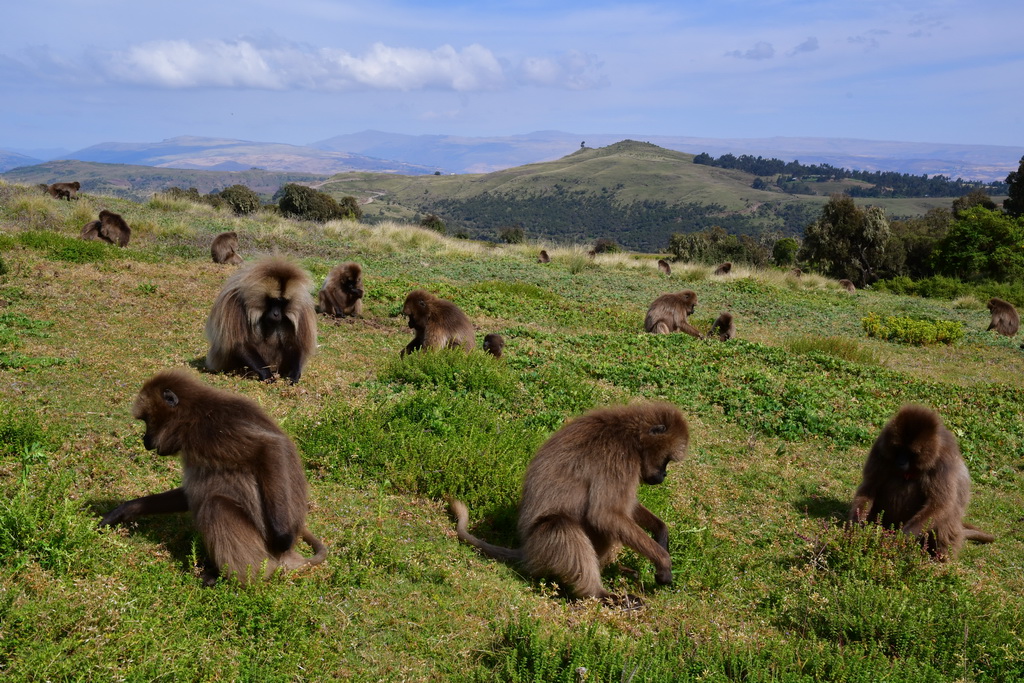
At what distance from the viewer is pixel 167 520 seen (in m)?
5.10

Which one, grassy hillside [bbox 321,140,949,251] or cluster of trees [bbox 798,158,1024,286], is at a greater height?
grassy hillside [bbox 321,140,949,251]

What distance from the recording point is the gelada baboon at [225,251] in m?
20.2

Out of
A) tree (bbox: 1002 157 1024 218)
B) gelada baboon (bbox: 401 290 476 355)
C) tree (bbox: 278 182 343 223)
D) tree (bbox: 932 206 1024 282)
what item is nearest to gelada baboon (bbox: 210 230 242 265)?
gelada baboon (bbox: 401 290 476 355)

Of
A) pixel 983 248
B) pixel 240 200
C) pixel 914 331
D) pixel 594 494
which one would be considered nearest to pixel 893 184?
pixel 983 248

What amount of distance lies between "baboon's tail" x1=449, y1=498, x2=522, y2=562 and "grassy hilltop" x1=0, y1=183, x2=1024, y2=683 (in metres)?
0.11

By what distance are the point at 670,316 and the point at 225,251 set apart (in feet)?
42.3

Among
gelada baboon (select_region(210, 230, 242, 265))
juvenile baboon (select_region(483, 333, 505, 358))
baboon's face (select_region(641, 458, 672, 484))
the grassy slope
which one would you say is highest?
the grassy slope

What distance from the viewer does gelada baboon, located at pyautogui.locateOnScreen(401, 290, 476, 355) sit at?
11.2 metres

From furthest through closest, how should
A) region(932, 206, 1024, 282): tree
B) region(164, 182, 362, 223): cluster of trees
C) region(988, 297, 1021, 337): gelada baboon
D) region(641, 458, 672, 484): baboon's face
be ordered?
region(164, 182, 362, 223): cluster of trees
region(932, 206, 1024, 282): tree
region(988, 297, 1021, 337): gelada baboon
region(641, 458, 672, 484): baboon's face

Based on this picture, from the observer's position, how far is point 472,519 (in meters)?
6.47

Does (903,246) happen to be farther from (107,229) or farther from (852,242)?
(107,229)

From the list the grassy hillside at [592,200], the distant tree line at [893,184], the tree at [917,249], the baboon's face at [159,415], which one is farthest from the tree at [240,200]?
the distant tree line at [893,184]

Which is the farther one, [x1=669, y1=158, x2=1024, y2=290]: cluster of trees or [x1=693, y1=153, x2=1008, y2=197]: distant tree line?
[x1=693, y1=153, x2=1008, y2=197]: distant tree line

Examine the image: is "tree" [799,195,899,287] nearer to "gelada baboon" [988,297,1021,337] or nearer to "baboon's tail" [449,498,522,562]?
"gelada baboon" [988,297,1021,337]
